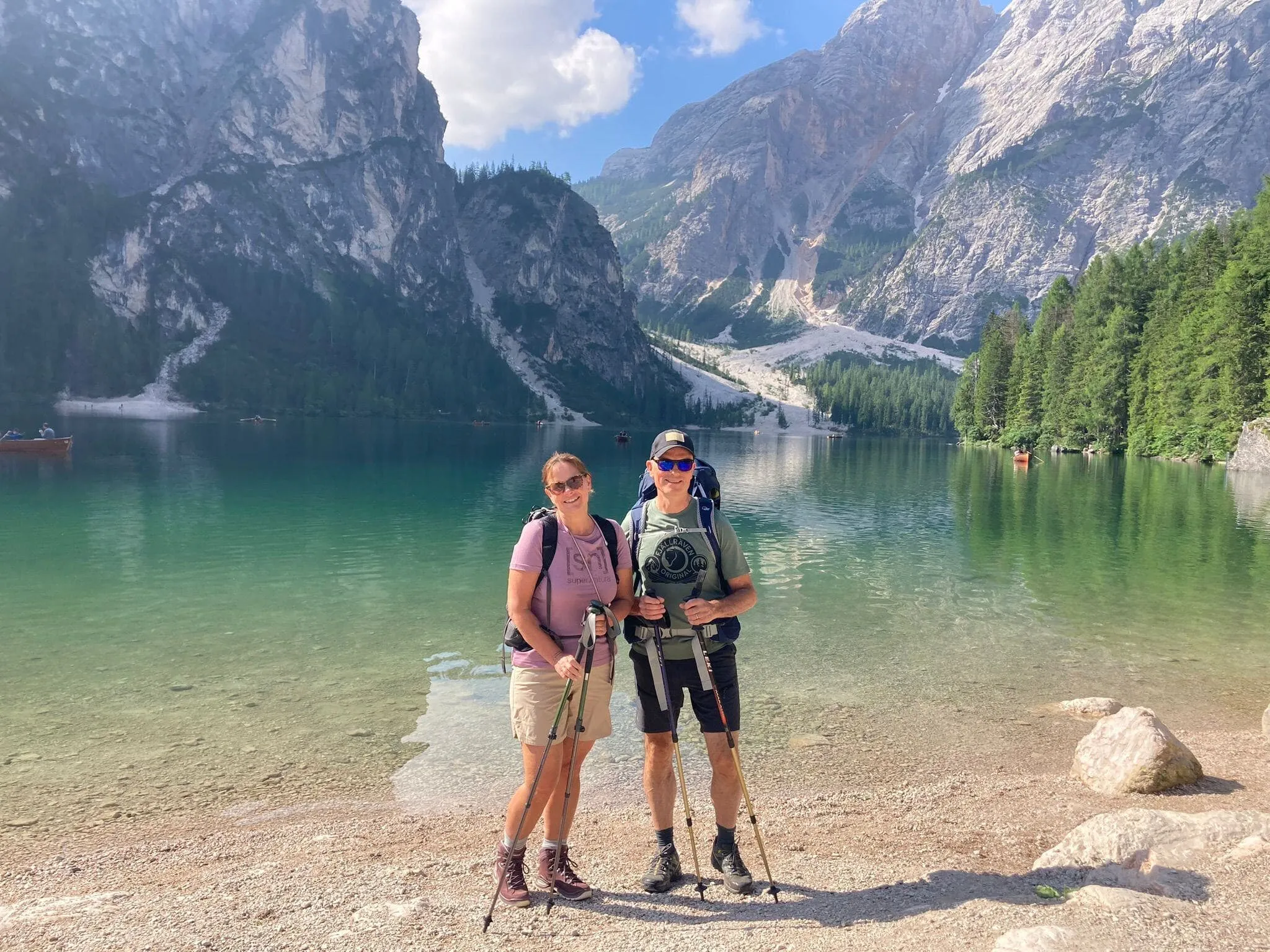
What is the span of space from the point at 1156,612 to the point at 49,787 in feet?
71.7

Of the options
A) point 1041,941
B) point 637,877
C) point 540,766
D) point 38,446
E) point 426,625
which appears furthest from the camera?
point 38,446

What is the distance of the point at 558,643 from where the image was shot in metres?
6.09

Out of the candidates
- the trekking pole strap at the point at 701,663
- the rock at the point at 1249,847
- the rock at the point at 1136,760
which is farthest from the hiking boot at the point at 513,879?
the rock at the point at 1136,760

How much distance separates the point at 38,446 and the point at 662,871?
244 ft

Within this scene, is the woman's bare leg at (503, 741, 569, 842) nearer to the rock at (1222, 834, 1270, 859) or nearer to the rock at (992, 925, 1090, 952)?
the rock at (992, 925, 1090, 952)

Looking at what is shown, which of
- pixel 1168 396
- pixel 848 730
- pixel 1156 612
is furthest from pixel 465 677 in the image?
pixel 1168 396

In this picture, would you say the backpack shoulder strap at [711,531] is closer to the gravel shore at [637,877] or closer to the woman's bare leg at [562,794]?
the woman's bare leg at [562,794]

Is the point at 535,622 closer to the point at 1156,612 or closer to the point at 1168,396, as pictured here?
the point at 1156,612

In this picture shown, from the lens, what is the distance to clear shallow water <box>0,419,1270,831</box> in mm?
10289

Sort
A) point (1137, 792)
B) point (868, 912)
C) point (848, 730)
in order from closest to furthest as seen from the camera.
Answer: point (868, 912), point (1137, 792), point (848, 730)

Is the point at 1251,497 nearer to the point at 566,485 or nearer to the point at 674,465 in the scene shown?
the point at 674,465

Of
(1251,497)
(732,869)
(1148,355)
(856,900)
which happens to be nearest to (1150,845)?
(856,900)

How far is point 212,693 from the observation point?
1251cm

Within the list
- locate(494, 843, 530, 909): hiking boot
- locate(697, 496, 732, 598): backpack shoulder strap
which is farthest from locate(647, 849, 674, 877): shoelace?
locate(697, 496, 732, 598): backpack shoulder strap
